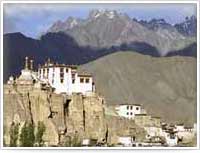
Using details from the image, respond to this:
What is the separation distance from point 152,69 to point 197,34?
0.31 m

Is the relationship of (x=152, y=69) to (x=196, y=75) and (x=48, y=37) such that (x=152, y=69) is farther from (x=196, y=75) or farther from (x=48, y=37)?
(x=48, y=37)

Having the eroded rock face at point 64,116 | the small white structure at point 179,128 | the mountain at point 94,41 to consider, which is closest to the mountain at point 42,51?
the mountain at point 94,41

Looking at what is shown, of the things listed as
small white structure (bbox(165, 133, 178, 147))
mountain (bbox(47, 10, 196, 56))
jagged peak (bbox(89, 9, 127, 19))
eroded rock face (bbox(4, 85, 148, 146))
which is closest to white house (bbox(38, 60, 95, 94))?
eroded rock face (bbox(4, 85, 148, 146))

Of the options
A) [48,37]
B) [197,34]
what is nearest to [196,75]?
[197,34]

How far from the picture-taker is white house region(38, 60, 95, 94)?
14.4 ft

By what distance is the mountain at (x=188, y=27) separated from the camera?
4395 mm

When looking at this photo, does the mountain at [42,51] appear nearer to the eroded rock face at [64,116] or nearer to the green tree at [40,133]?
the eroded rock face at [64,116]

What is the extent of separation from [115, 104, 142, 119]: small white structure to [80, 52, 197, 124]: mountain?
25mm

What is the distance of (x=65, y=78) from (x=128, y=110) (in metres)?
0.39

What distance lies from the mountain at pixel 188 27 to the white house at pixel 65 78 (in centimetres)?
56

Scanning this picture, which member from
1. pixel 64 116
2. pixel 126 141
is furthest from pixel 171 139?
pixel 64 116

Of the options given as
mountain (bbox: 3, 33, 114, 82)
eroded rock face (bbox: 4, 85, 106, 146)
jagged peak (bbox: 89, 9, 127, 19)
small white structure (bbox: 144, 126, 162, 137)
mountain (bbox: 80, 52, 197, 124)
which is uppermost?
jagged peak (bbox: 89, 9, 127, 19)

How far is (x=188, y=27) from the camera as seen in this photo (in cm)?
441

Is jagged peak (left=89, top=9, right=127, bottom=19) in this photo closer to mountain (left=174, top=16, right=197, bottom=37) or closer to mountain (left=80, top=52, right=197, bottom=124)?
Result: mountain (left=80, top=52, right=197, bottom=124)
